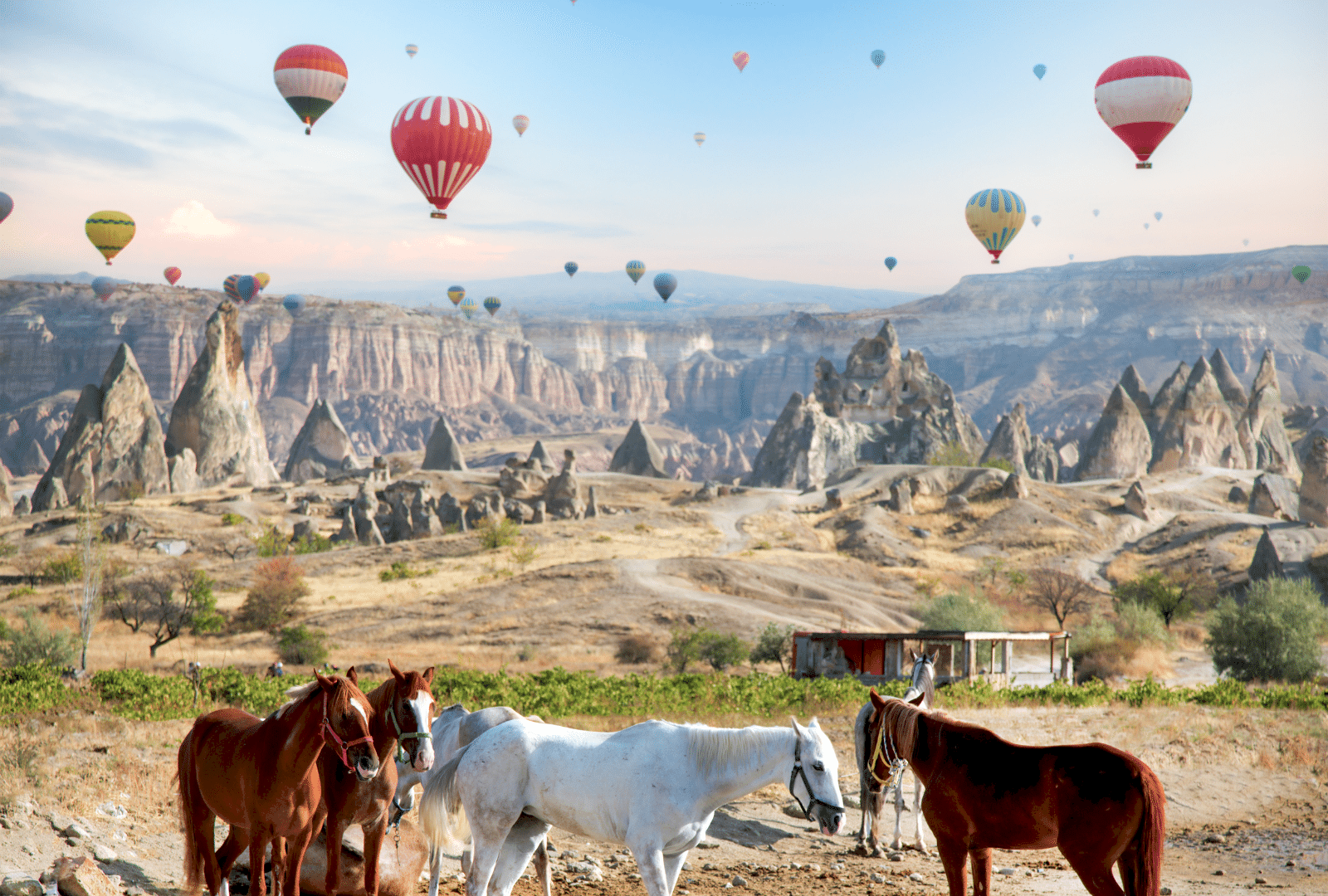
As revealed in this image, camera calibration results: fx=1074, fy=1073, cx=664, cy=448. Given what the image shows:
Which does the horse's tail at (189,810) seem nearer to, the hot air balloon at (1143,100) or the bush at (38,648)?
the bush at (38,648)

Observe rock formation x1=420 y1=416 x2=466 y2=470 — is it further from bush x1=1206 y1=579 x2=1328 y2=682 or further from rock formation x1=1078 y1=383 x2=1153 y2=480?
bush x1=1206 y1=579 x2=1328 y2=682

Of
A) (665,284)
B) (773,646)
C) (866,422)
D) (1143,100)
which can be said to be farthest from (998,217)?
(665,284)

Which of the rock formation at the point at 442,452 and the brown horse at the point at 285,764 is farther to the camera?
the rock formation at the point at 442,452

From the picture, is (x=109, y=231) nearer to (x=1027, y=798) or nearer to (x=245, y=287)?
(x=245, y=287)

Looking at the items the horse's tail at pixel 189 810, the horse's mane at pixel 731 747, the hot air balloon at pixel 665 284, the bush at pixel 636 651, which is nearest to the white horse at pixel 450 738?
the horse's tail at pixel 189 810

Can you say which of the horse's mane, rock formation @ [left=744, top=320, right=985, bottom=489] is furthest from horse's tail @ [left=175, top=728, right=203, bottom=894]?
rock formation @ [left=744, top=320, right=985, bottom=489]
